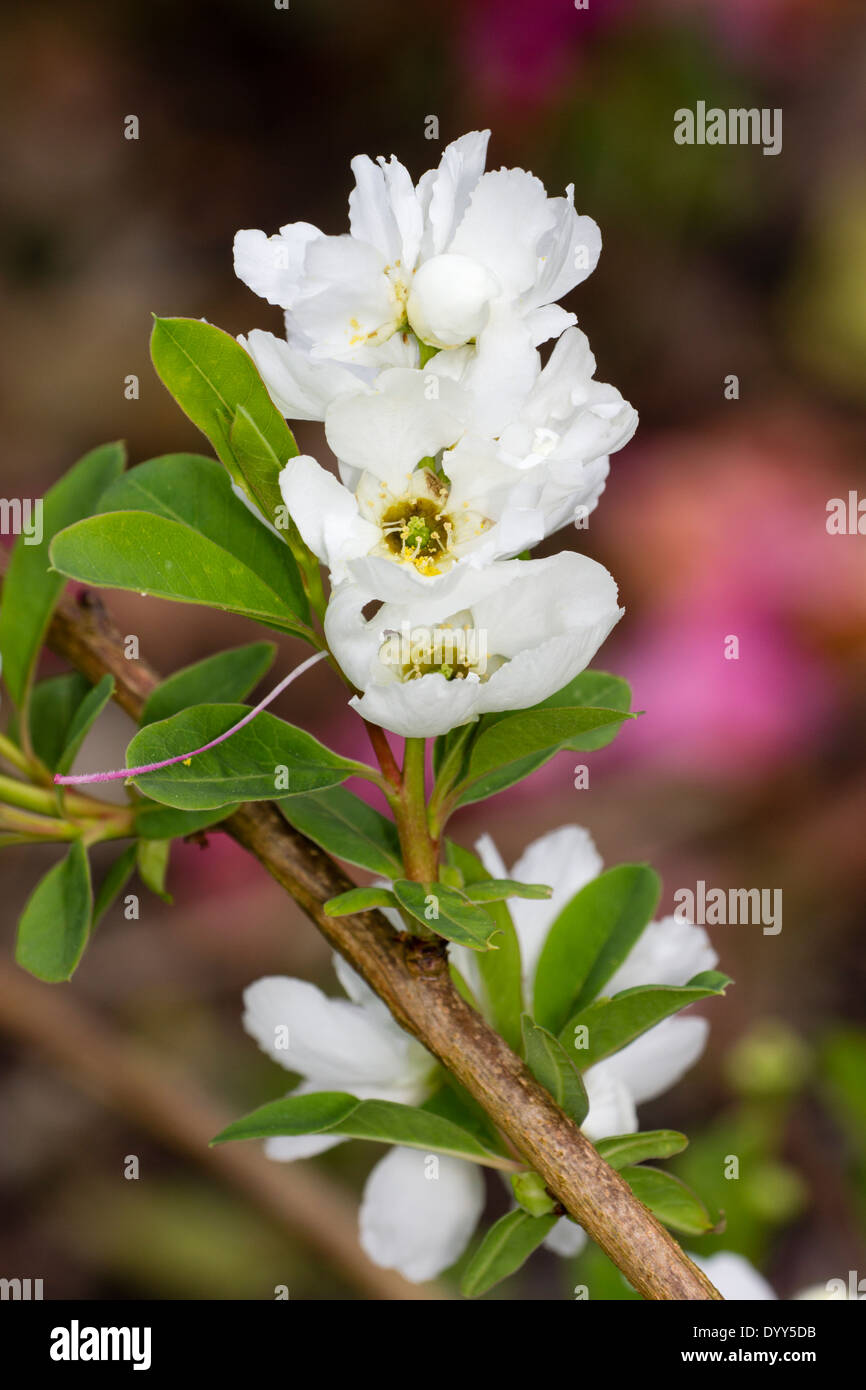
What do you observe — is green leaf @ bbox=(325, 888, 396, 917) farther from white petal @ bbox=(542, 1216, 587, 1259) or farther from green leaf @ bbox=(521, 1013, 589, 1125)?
white petal @ bbox=(542, 1216, 587, 1259)

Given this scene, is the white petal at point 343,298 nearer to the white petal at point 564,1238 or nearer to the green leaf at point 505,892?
the green leaf at point 505,892

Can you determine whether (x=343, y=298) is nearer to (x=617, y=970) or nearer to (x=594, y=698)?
(x=594, y=698)

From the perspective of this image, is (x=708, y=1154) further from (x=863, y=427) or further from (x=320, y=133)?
(x=320, y=133)

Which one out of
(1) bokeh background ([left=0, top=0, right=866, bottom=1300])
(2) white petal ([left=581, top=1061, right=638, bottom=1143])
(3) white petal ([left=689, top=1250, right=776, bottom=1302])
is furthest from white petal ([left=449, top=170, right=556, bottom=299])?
(1) bokeh background ([left=0, top=0, right=866, bottom=1300])

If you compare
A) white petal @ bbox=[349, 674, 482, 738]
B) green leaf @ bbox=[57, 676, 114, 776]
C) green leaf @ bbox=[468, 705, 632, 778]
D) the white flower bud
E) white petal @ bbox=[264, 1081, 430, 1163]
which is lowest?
white petal @ bbox=[264, 1081, 430, 1163]
